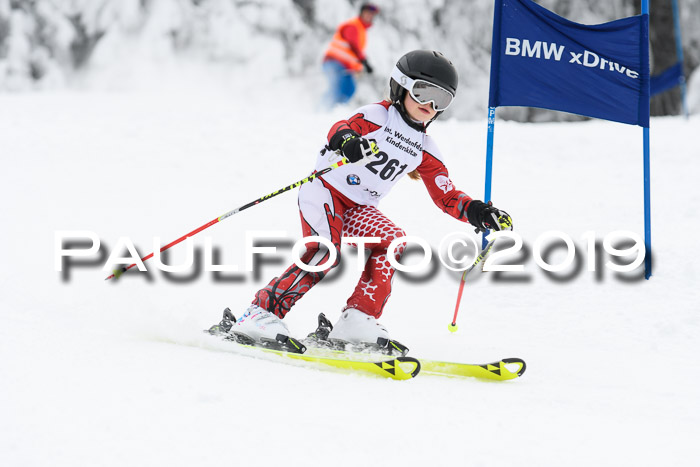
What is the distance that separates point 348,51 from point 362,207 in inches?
282

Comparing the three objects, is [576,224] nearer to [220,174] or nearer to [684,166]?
[684,166]

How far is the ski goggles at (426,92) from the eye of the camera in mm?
3326

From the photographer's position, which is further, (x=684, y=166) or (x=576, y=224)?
(x=684, y=166)

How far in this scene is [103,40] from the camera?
1126 centimetres

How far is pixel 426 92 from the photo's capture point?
11.0 ft

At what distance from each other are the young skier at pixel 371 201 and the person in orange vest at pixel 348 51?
22.1ft

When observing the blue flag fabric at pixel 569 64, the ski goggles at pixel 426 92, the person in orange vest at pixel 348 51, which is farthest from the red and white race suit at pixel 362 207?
the person in orange vest at pixel 348 51

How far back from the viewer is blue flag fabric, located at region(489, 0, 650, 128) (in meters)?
4.61

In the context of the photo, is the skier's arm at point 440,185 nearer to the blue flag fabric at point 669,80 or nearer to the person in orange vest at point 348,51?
the person in orange vest at point 348,51

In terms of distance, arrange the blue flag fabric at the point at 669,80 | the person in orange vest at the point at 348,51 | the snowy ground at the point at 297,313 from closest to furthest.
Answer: the snowy ground at the point at 297,313 < the blue flag fabric at the point at 669,80 < the person in orange vest at the point at 348,51

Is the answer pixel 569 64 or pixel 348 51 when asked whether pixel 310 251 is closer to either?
pixel 569 64

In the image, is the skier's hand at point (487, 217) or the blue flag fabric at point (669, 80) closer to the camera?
the skier's hand at point (487, 217)

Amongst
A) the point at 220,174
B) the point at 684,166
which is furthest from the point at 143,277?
the point at 684,166

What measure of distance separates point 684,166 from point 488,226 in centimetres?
441
